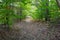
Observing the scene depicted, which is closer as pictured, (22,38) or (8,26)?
(22,38)

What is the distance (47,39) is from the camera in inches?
246

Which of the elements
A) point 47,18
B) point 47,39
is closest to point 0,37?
point 47,39

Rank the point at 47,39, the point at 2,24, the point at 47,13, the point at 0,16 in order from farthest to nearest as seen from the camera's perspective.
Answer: the point at 47,13, the point at 2,24, the point at 0,16, the point at 47,39

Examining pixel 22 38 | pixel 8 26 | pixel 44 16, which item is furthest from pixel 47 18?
pixel 22 38

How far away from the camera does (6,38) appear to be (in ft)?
21.0

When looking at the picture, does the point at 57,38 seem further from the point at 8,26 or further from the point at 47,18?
the point at 47,18

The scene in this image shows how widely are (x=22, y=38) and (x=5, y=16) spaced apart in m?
1.57

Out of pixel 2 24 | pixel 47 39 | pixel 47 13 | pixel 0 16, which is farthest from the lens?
pixel 47 13

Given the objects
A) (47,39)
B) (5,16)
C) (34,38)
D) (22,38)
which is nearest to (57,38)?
(47,39)

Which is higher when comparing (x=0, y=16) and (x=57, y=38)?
(x=0, y=16)

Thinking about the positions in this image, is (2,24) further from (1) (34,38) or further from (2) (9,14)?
(1) (34,38)

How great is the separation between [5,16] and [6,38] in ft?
4.25

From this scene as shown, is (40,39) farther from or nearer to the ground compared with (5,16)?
nearer to the ground

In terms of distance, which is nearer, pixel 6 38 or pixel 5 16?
pixel 6 38
